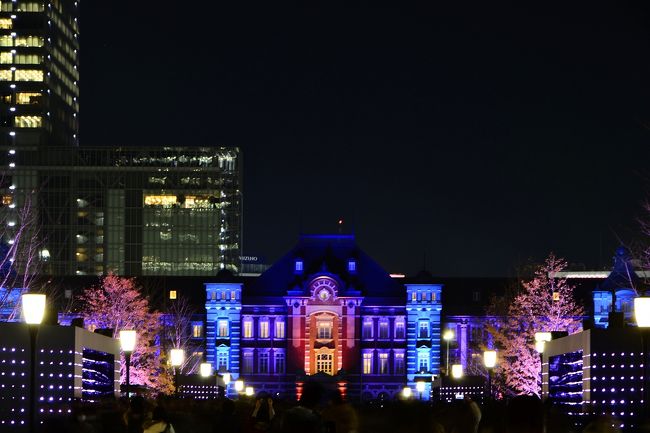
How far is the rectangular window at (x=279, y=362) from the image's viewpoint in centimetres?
12938

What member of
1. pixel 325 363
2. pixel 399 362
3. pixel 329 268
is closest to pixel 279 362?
pixel 325 363

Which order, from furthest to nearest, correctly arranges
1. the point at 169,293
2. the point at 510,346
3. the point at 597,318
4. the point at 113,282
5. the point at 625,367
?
the point at 169,293, the point at 597,318, the point at 113,282, the point at 510,346, the point at 625,367

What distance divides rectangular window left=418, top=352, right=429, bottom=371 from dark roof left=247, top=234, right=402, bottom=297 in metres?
5.91

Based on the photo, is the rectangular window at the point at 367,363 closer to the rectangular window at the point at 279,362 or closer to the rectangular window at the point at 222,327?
the rectangular window at the point at 279,362

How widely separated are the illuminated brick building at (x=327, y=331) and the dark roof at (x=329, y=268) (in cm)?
18

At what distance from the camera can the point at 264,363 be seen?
12950cm

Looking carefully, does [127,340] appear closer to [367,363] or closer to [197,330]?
[367,363]

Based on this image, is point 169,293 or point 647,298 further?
point 169,293

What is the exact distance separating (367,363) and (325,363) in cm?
383

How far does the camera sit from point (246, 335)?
425 feet

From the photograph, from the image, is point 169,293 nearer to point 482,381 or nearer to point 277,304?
point 277,304

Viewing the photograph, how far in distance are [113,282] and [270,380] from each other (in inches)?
1220

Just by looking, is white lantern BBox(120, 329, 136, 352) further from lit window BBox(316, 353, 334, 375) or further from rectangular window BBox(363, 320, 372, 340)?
rectangular window BBox(363, 320, 372, 340)

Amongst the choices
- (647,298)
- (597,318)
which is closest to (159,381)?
(597,318)
